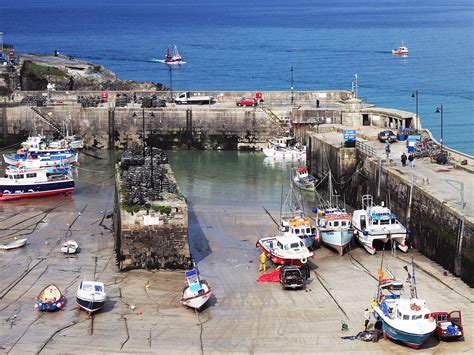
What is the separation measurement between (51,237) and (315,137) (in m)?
18.0

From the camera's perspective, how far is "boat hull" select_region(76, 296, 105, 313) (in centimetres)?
3027

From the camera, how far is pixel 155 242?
3481cm

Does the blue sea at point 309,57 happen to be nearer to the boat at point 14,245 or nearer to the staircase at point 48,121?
the staircase at point 48,121

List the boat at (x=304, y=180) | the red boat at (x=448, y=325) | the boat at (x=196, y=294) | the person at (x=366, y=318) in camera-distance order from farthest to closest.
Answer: the boat at (x=304, y=180)
the boat at (x=196, y=294)
the person at (x=366, y=318)
the red boat at (x=448, y=325)

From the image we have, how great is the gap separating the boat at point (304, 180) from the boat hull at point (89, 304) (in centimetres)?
2127

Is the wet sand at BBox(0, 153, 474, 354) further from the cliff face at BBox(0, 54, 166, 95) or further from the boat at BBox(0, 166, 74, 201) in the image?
the cliff face at BBox(0, 54, 166, 95)

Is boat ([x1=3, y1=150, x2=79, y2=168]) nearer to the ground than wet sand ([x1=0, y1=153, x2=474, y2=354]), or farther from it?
farther from it

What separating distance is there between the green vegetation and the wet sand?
36034mm

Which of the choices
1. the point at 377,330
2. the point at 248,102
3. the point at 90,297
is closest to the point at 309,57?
the point at 248,102

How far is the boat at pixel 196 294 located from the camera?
30.4 m

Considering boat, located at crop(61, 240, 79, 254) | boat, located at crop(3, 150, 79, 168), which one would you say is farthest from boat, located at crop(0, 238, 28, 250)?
boat, located at crop(3, 150, 79, 168)

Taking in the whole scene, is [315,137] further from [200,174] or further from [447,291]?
[447,291]

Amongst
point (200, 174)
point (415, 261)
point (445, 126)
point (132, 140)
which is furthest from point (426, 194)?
point (445, 126)

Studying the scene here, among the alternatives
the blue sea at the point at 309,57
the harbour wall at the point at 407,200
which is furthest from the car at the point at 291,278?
the blue sea at the point at 309,57
